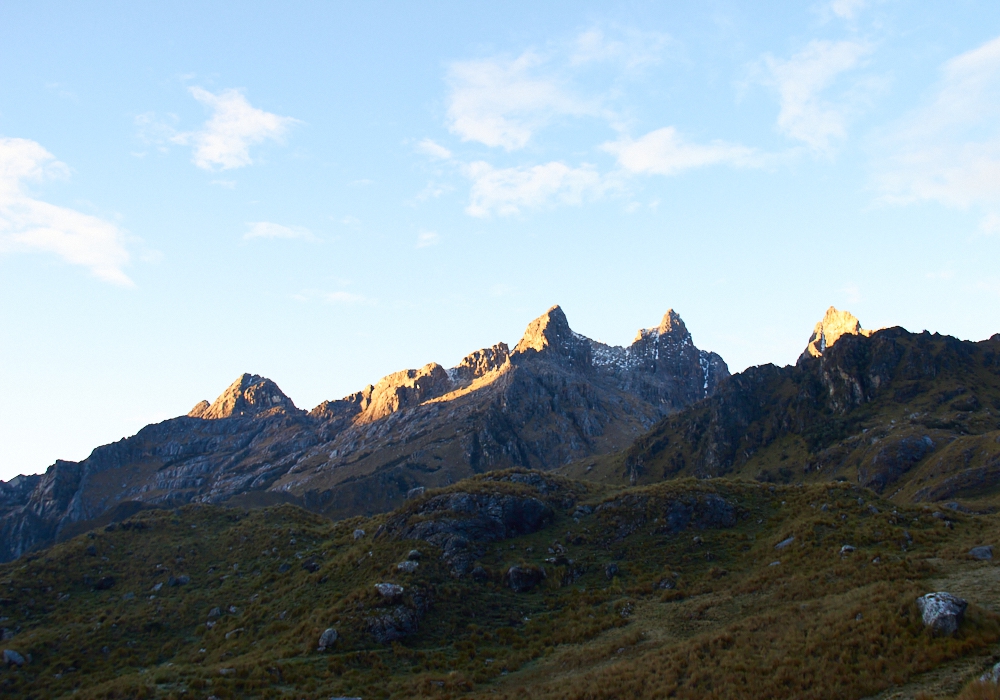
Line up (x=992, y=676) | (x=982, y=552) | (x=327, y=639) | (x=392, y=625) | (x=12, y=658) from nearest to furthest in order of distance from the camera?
(x=992, y=676), (x=982, y=552), (x=327, y=639), (x=392, y=625), (x=12, y=658)

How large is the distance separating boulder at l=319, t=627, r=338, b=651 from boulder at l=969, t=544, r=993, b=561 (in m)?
46.4

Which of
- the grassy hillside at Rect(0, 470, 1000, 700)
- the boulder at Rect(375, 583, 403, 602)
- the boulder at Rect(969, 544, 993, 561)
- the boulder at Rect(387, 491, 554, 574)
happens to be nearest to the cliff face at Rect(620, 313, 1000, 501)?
the grassy hillside at Rect(0, 470, 1000, 700)

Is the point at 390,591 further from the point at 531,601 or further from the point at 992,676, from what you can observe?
the point at 992,676

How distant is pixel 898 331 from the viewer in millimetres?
194500

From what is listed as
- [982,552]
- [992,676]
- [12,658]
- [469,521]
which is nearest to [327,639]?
[469,521]

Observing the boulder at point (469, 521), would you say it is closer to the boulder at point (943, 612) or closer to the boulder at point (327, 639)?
the boulder at point (327, 639)

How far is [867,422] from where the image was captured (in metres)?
160

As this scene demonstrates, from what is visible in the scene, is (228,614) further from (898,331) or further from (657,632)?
(898,331)

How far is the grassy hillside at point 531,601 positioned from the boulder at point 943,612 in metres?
0.50

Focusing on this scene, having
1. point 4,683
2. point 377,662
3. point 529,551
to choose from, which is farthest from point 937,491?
point 4,683

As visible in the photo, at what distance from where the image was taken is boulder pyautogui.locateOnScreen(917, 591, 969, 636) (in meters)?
29.0

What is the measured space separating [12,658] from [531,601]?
43.6 m

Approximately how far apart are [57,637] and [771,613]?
6053cm

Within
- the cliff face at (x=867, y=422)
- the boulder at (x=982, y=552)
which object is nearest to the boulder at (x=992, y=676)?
the boulder at (x=982, y=552)
